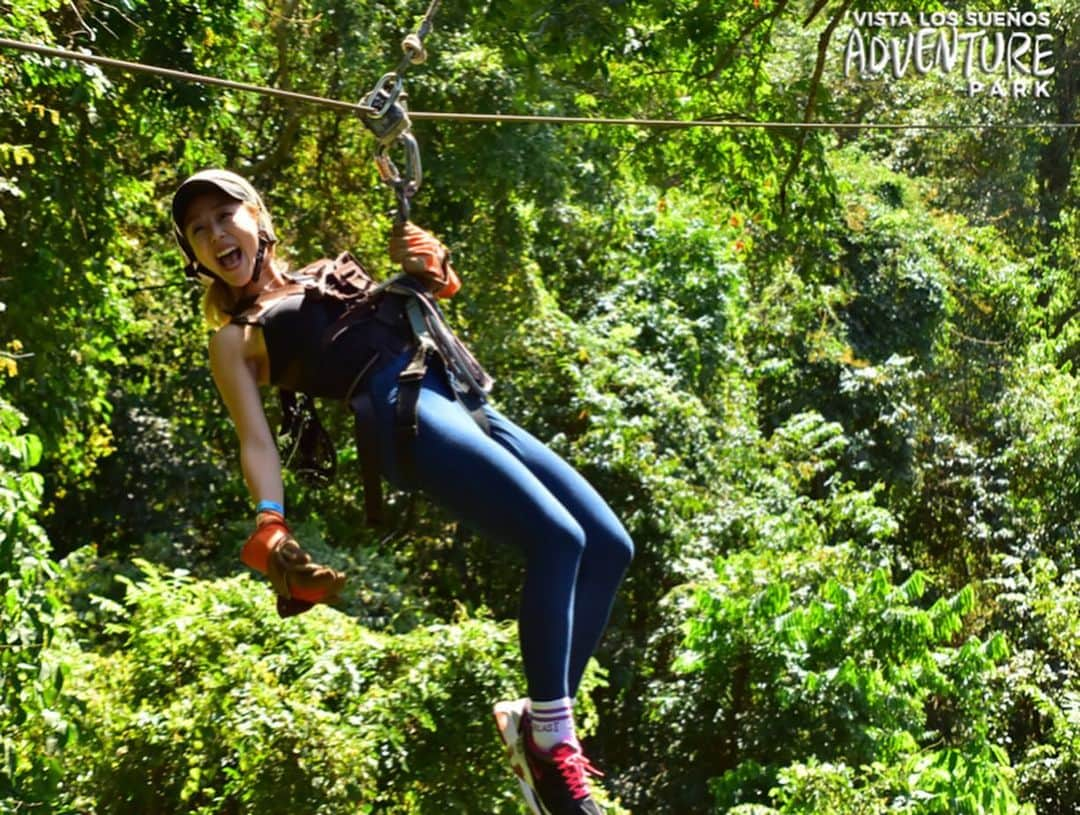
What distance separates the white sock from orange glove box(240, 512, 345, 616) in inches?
15.7

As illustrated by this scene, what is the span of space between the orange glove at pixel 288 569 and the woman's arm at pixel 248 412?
0.10 metres

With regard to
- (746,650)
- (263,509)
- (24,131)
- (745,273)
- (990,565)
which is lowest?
(263,509)

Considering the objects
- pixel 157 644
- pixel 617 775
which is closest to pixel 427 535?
pixel 617 775

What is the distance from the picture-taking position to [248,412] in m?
2.72

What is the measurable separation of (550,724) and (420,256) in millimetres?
836

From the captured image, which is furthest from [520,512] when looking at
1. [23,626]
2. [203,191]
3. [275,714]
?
[275,714]

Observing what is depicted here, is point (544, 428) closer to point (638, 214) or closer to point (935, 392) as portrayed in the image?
point (638, 214)

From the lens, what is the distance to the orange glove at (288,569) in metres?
2.46

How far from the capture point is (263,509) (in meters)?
2.66

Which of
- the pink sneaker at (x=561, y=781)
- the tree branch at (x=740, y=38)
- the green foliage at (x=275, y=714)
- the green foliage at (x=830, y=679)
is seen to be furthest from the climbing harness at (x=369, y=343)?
the green foliage at (x=830, y=679)

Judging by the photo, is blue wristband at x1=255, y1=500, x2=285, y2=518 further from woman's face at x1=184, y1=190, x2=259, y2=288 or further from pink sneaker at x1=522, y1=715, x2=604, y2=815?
pink sneaker at x1=522, y1=715, x2=604, y2=815

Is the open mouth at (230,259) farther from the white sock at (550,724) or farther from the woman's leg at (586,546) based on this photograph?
the white sock at (550,724)

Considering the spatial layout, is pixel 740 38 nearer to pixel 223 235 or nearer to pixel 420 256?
pixel 420 256

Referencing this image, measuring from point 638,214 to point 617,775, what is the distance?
3880mm
